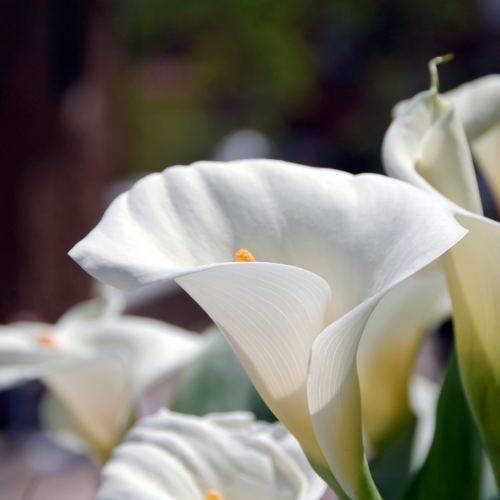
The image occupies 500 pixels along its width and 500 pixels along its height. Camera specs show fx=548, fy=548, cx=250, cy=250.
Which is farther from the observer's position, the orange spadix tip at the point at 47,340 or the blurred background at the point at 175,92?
the blurred background at the point at 175,92

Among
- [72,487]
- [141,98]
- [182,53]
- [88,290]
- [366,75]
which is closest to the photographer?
[72,487]

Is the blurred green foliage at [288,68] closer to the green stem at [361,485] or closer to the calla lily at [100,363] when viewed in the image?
the calla lily at [100,363]

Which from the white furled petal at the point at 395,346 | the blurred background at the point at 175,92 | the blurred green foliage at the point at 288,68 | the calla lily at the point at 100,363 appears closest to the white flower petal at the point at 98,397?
the calla lily at the point at 100,363

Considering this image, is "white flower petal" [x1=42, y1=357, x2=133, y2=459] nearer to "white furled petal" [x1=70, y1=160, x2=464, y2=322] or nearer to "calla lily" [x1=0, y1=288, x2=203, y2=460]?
"calla lily" [x1=0, y1=288, x2=203, y2=460]

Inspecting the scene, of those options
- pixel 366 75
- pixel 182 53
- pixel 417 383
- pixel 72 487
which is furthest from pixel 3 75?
pixel 182 53

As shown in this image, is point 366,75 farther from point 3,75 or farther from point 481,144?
point 481,144

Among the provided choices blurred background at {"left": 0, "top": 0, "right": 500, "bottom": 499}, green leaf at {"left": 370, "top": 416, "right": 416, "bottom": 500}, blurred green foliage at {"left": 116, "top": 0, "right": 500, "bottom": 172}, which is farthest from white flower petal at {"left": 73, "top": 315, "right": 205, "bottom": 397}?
blurred green foliage at {"left": 116, "top": 0, "right": 500, "bottom": 172}
